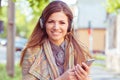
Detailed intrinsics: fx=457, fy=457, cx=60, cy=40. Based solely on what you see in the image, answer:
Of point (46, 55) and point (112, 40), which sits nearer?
point (46, 55)

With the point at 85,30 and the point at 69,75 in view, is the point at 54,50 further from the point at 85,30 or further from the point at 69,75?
the point at 85,30

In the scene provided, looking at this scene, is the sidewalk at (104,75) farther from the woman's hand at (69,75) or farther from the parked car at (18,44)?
the woman's hand at (69,75)

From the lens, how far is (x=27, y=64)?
11.2 ft

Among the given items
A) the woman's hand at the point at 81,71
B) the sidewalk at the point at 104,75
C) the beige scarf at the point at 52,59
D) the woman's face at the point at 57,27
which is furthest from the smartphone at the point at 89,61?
the sidewalk at the point at 104,75

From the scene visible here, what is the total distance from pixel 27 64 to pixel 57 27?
366 millimetres

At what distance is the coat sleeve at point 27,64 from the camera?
133 inches

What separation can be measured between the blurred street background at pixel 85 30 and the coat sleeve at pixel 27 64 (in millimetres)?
477

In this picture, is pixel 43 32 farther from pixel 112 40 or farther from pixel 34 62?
pixel 112 40

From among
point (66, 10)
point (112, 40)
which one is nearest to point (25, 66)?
point (66, 10)

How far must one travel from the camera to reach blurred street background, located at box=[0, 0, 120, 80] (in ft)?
28.4

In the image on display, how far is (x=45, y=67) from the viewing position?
337 cm

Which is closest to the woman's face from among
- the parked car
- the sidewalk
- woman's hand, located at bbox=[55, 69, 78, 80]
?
woman's hand, located at bbox=[55, 69, 78, 80]

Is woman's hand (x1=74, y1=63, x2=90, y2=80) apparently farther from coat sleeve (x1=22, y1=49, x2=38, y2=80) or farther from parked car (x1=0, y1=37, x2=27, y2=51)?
parked car (x1=0, y1=37, x2=27, y2=51)

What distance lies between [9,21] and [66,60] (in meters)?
11.4
